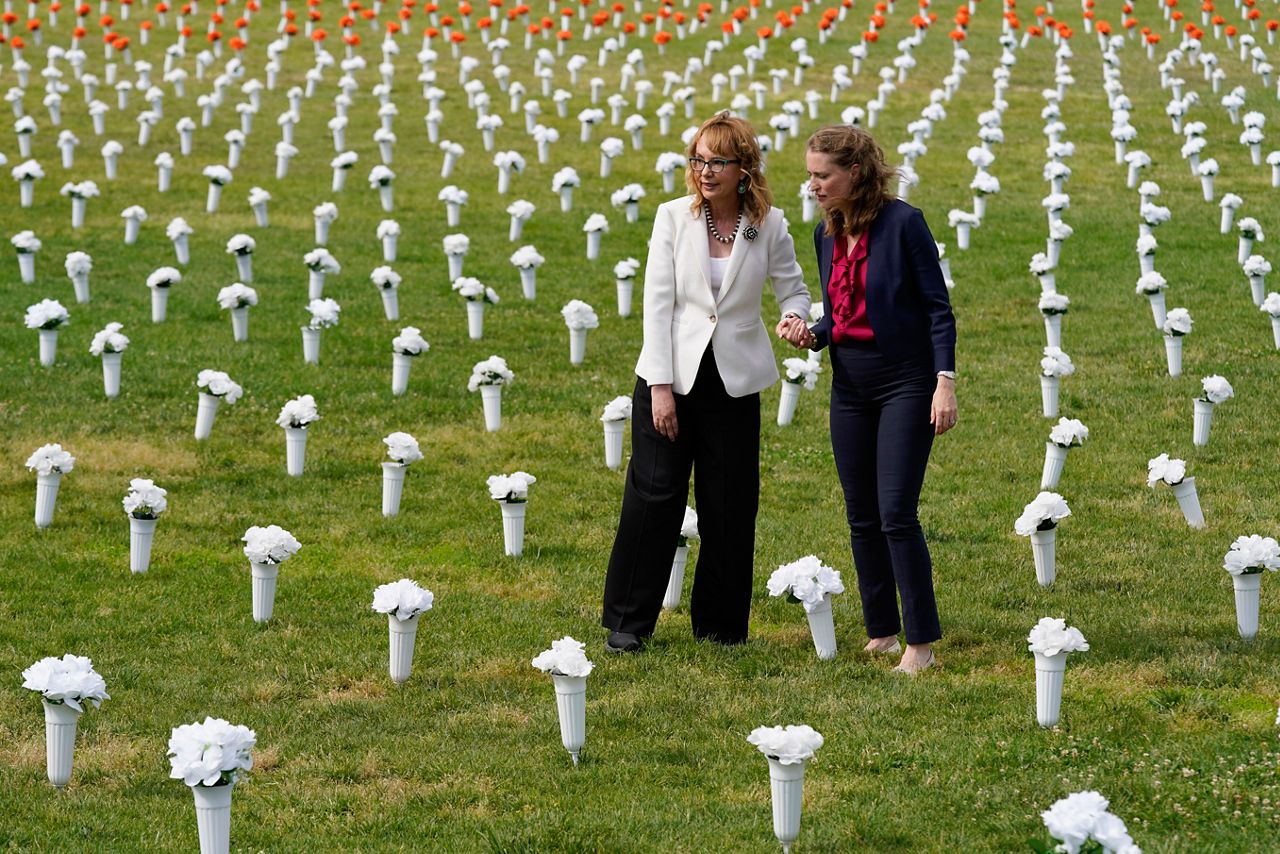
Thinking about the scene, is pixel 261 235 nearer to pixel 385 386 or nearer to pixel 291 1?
pixel 385 386

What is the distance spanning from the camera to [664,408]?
24.3ft

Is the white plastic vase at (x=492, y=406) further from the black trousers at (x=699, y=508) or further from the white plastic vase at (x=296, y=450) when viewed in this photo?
the black trousers at (x=699, y=508)

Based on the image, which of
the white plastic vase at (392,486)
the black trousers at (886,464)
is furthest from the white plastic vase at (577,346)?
the black trousers at (886,464)

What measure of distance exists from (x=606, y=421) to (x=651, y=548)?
12.0 ft

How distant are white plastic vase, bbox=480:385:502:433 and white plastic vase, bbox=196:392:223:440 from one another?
6.17 ft

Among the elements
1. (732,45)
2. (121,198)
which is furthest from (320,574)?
(732,45)

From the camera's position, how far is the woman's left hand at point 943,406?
7.00m

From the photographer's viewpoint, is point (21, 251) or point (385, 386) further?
point (21, 251)

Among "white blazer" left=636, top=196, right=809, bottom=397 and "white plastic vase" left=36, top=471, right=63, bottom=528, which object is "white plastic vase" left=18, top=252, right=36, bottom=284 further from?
"white blazer" left=636, top=196, right=809, bottom=397

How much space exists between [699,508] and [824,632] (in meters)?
0.79

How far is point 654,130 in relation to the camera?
2562 centimetres

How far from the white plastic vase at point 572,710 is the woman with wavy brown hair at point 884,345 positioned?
64.1 inches

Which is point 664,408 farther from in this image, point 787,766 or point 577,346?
point 577,346

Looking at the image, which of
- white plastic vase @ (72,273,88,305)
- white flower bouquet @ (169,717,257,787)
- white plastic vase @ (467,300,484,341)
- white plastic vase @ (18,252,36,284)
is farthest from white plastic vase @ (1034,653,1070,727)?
white plastic vase @ (18,252,36,284)
